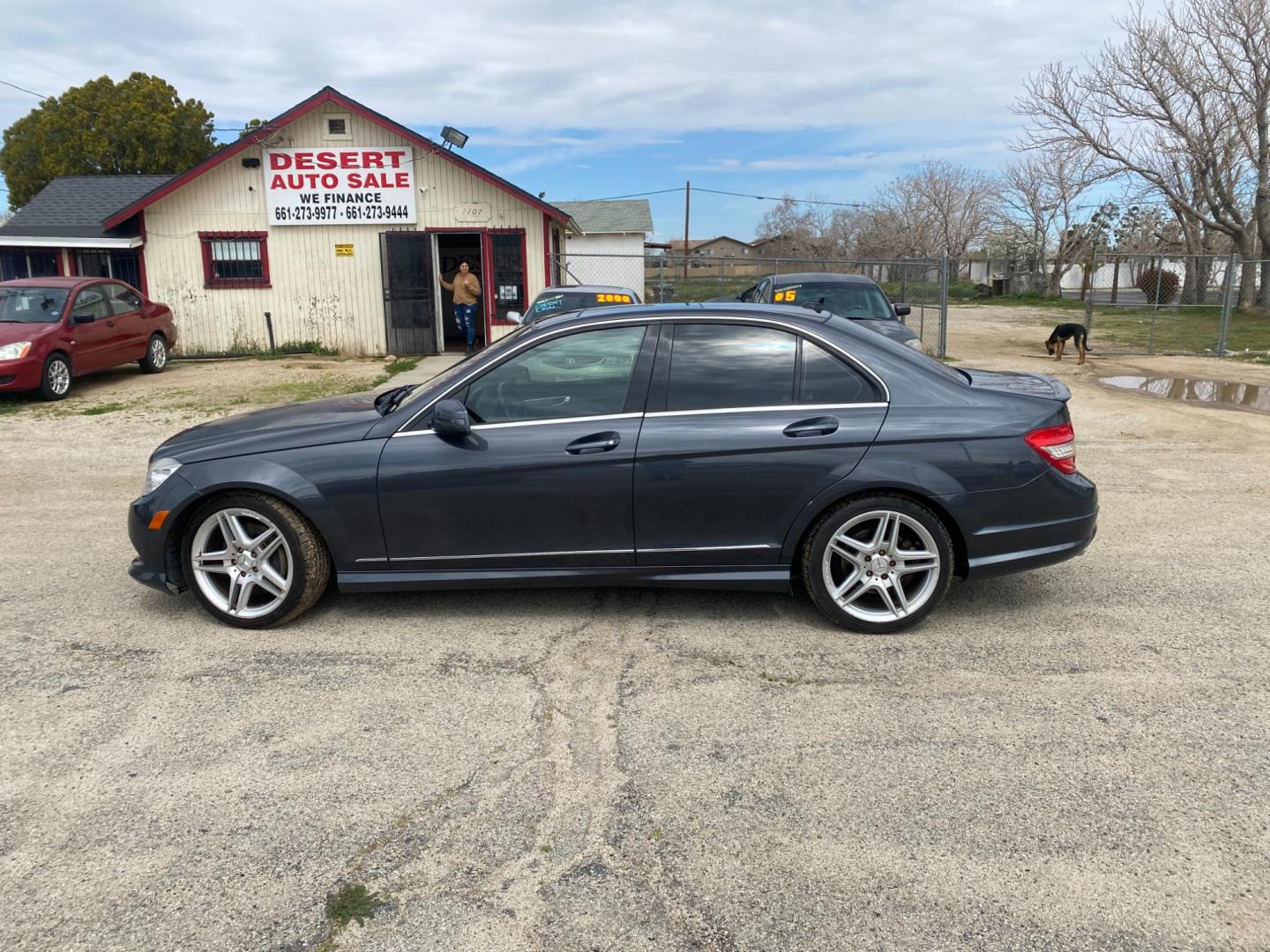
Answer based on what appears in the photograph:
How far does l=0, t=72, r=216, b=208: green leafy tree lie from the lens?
1567 inches

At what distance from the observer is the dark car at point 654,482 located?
14.4ft

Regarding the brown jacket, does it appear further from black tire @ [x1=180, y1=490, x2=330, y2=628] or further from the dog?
black tire @ [x1=180, y1=490, x2=330, y2=628]

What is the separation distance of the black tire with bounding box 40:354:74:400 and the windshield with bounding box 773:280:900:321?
9658 millimetres

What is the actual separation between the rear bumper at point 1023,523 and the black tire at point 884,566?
124 millimetres

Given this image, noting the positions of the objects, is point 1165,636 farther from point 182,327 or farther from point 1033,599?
point 182,327

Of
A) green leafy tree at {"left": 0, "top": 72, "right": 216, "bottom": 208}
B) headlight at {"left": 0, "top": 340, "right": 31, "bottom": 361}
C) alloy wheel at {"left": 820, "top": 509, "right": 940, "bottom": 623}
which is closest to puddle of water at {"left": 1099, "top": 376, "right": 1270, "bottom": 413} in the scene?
alloy wheel at {"left": 820, "top": 509, "right": 940, "bottom": 623}

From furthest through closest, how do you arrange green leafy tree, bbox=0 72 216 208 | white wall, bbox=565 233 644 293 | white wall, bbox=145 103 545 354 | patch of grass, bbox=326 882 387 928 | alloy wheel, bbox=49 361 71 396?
green leafy tree, bbox=0 72 216 208 → white wall, bbox=565 233 644 293 → white wall, bbox=145 103 545 354 → alloy wheel, bbox=49 361 71 396 → patch of grass, bbox=326 882 387 928

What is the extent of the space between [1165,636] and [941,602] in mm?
1037

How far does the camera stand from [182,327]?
18.3m

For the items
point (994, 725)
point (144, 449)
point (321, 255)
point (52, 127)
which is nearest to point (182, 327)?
point (321, 255)

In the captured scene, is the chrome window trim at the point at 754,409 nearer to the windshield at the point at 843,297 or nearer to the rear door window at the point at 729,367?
the rear door window at the point at 729,367

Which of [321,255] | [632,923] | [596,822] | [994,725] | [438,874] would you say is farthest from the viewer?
[321,255]

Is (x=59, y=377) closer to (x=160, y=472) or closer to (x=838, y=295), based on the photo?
(x=160, y=472)

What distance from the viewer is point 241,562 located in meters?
4.61
